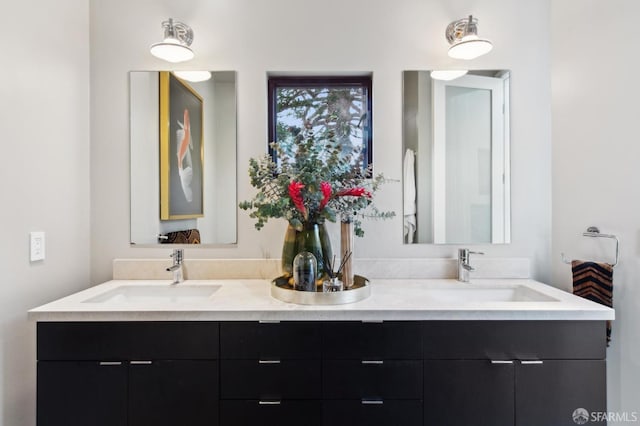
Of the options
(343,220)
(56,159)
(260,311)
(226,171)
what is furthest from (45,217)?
(343,220)

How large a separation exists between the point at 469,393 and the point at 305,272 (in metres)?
0.75

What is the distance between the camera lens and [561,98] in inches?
64.3

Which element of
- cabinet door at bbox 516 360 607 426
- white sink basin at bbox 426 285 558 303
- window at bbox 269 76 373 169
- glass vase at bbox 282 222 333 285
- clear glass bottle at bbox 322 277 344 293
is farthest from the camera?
window at bbox 269 76 373 169

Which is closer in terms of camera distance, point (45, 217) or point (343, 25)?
point (45, 217)

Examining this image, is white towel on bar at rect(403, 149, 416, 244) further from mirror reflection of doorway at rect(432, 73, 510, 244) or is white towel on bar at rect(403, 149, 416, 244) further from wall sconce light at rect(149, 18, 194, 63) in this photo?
wall sconce light at rect(149, 18, 194, 63)

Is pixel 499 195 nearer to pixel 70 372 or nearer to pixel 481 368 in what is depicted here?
pixel 481 368

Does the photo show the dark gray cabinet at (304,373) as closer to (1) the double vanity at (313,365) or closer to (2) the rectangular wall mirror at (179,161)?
(1) the double vanity at (313,365)

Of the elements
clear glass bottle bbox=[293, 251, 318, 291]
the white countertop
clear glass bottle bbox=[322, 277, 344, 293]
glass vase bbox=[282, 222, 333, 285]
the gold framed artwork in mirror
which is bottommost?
the white countertop

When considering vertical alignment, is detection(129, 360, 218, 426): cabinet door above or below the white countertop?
below

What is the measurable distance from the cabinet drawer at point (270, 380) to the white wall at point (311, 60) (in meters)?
0.65

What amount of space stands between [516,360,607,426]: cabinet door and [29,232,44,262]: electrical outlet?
195 centimetres

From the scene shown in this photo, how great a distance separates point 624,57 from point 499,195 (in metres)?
0.73

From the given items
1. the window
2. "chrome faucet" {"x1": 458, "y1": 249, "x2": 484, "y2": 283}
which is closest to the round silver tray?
"chrome faucet" {"x1": 458, "y1": 249, "x2": 484, "y2": 283}

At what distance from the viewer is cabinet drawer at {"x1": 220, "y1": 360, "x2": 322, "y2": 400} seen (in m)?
1.18
